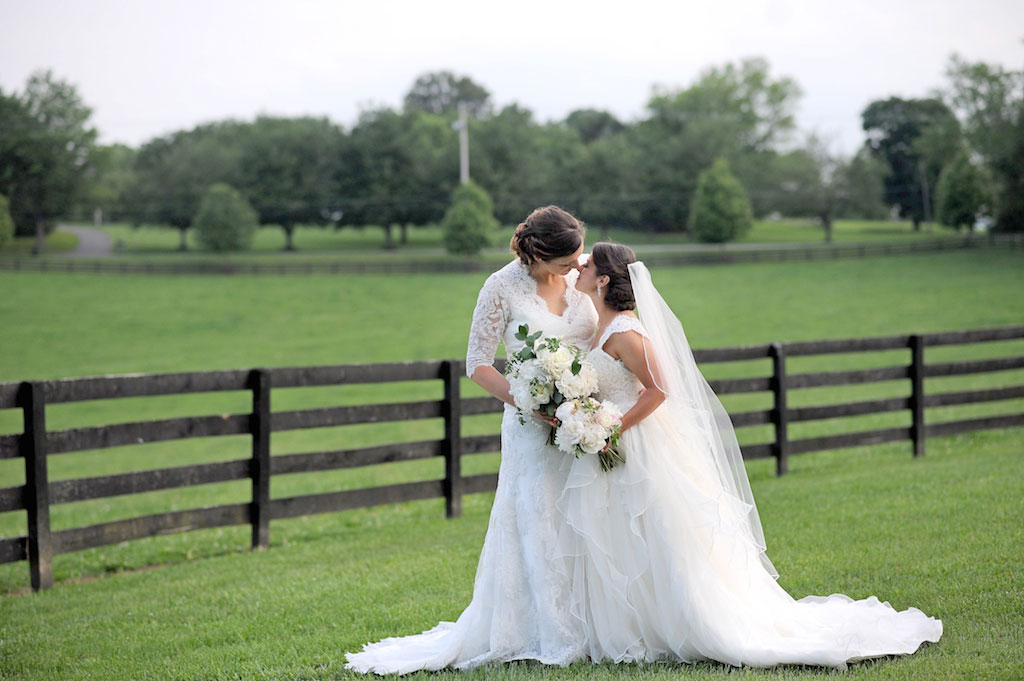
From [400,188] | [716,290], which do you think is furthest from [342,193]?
[716,290]

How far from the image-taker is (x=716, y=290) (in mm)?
38719

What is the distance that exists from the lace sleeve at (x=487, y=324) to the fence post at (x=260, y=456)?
3060mm

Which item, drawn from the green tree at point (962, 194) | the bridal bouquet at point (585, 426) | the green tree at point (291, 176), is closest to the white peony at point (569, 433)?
the bridal bouquet at point (585, 426)

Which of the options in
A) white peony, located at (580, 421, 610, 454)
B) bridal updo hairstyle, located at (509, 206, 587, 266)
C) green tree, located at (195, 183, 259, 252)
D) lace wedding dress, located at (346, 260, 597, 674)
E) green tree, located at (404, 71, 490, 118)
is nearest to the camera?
white peony, located at (580, 421, 610, 454)

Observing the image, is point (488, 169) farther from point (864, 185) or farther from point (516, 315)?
point (516, 315)

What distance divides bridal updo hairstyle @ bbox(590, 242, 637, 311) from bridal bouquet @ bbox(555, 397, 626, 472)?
51 cm

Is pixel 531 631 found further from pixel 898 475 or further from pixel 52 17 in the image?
pixel 52 17

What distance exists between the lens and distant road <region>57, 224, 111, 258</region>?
179 feet

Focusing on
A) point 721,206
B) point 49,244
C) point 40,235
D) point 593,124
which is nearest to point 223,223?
point 49,244

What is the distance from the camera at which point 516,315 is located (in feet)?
15.4

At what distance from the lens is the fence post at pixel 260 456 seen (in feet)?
24.2

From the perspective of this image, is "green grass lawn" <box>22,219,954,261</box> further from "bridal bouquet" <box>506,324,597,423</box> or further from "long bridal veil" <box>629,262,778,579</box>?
"bridal bouquet" <box>506,324,597,423</box>

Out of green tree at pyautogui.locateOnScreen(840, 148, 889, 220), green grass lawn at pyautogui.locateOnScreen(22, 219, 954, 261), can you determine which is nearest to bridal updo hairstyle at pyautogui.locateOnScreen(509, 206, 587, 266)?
green grass lawn at pyautogui.locateOnScreen(22, 219, 954, 261)

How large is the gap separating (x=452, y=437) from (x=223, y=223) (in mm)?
51968
